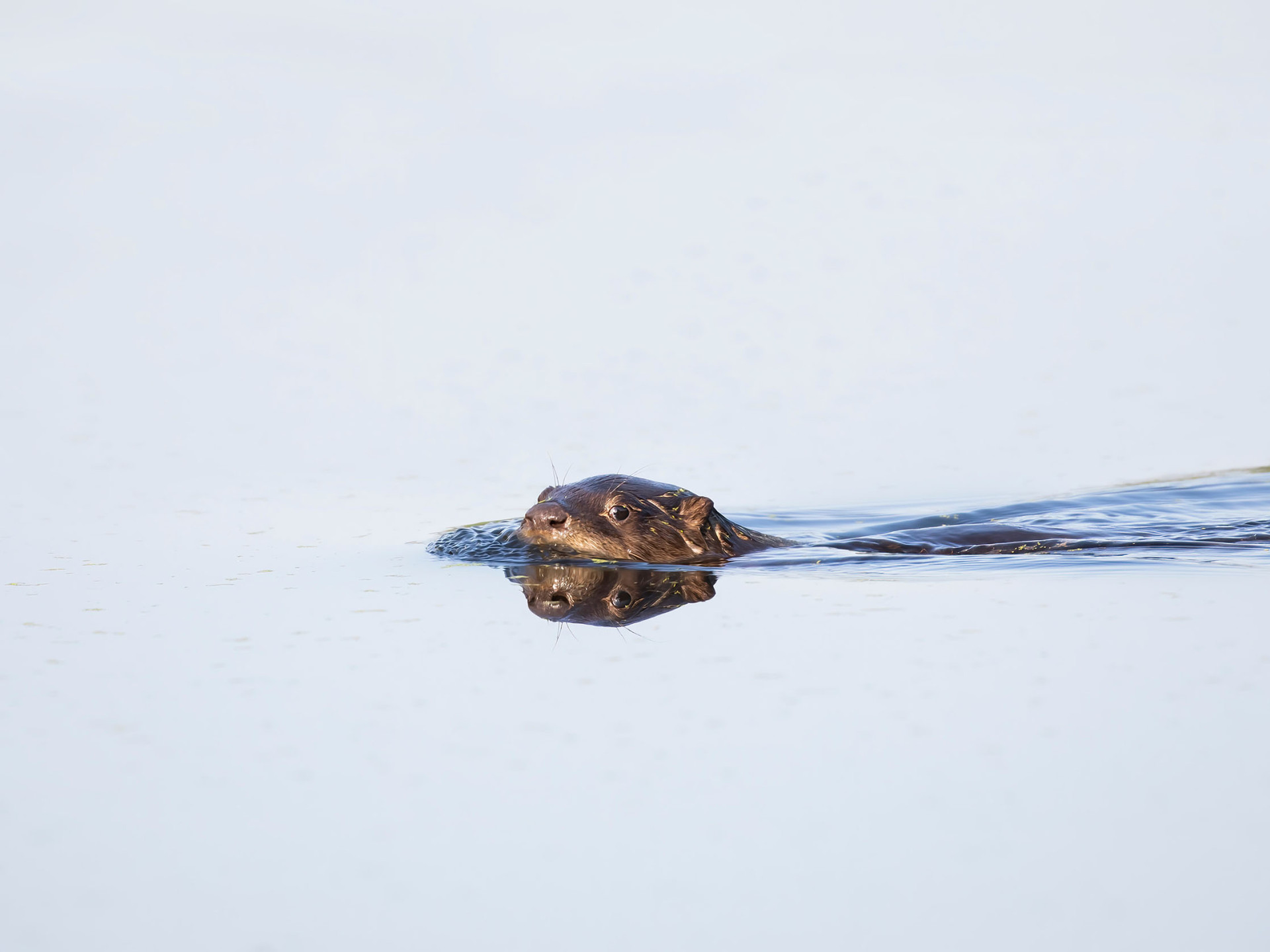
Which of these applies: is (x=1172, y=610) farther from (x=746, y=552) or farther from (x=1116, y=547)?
(x=746, y=552)

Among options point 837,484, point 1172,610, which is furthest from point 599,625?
point 837,484

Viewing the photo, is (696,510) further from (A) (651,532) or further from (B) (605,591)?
(B) (605,591)

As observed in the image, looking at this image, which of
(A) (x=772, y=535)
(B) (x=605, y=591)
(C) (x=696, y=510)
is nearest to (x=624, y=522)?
(C) (x=696, y=510)

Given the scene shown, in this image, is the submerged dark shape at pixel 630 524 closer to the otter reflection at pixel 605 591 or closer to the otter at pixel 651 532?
the otter at pixel 651 532

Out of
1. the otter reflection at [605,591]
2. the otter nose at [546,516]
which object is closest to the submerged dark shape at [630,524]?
the otter nose at [546,516]

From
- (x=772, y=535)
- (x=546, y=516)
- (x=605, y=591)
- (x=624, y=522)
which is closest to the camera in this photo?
(x=605, y=591)

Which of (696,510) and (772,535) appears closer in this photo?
(696,510)
